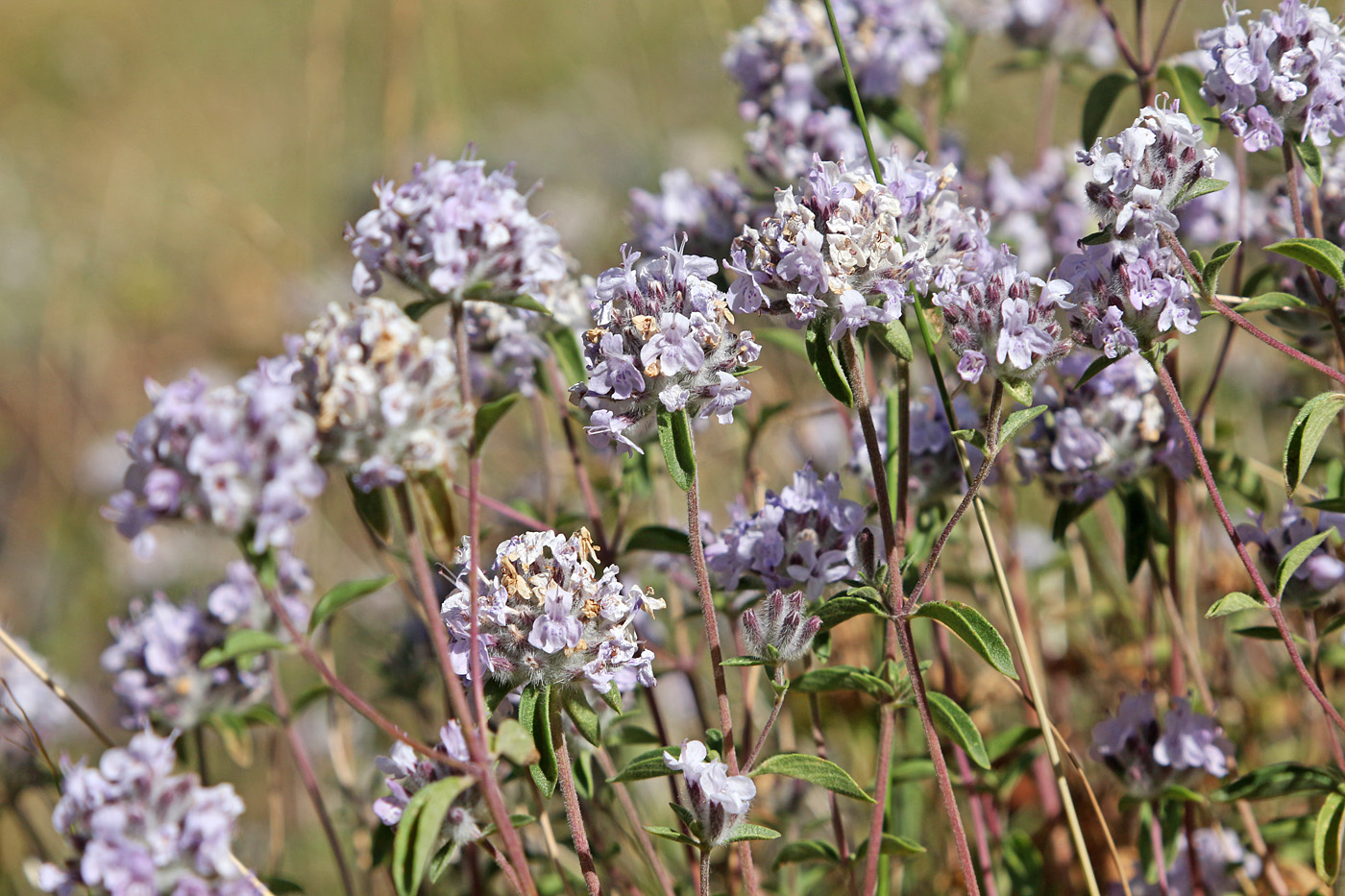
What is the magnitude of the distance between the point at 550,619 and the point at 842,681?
59 cm

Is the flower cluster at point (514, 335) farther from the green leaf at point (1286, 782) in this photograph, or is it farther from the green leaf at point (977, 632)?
the green leaf at point (1286, 782)

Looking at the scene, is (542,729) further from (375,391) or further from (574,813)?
(375,391)

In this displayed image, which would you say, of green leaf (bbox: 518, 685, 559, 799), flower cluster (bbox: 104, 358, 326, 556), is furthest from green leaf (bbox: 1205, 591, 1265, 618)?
flower cluster (bbox: 104, 358, 326, 556)

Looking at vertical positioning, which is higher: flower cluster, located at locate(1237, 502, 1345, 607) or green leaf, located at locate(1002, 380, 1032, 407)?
green leaf, located at locate(1002, 380, 1032, 407)

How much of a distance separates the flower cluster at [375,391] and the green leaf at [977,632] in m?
0.90

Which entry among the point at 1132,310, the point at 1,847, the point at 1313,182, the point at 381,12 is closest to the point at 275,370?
the point at 1132,310

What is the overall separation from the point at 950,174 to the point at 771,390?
2.88 metres

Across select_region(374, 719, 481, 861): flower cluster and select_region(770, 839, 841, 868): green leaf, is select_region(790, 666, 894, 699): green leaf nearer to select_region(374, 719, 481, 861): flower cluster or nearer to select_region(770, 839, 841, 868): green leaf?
select_region(770, 839, 841, 868): green leaf

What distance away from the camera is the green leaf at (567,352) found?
268 cm

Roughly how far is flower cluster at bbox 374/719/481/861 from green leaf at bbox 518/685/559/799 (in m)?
0.13

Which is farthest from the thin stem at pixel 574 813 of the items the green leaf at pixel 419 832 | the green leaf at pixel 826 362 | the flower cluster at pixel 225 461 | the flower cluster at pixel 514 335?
the flower cluster at pixel 514 335

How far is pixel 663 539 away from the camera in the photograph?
2375 mm

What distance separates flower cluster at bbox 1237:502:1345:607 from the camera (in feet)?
7.32

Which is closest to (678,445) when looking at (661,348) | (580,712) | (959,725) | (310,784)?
(661,348)
